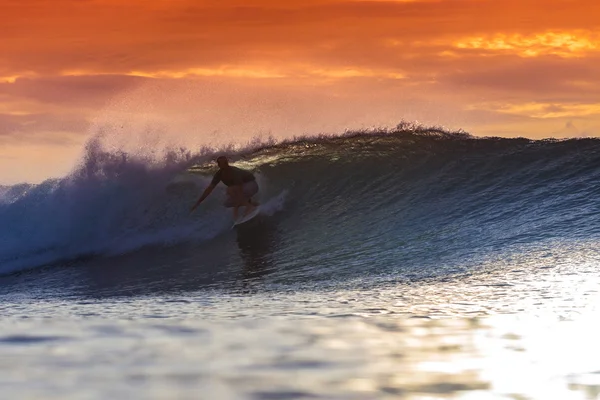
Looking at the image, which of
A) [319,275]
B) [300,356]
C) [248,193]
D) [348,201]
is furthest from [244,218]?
[300,356]

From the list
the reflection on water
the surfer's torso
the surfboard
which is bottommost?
the reflection on water

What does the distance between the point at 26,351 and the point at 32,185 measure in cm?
1226

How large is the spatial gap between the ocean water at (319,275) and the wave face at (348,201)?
2.0 inches

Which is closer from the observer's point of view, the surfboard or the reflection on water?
the reflection on water

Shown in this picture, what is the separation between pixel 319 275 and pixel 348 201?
4.85 metres

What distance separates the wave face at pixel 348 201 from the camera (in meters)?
10.8

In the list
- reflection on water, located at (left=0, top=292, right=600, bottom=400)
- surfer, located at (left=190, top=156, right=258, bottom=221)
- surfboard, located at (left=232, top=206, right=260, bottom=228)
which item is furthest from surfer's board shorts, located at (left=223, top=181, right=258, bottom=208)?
reflection on water, located at (left=0, top=292, right=600, bottom=400)

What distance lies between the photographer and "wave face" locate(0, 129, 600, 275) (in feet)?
35.4

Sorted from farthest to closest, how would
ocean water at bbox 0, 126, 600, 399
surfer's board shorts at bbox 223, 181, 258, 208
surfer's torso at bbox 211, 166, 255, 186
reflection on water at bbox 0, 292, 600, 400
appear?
surfer's board shorts at bbox 223, 181, 258, 208 → surfer's torso at bbox 211, 166, 255, 186 → ocean water at bbox 0, 126, 600, 399 → reflection on water at bbox 0, 292, 600, 400

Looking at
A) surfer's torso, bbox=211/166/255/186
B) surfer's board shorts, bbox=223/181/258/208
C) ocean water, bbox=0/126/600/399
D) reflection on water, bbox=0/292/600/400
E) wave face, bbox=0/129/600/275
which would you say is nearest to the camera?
reflection on water, bbox=0/292/600/400

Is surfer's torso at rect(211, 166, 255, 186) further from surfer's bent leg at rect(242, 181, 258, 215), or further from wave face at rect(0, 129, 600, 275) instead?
wave face at rect(0, 129, 600, 275)

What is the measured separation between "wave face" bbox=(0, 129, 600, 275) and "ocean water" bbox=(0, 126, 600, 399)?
0.17 ft

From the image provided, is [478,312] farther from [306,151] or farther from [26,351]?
[306,151]

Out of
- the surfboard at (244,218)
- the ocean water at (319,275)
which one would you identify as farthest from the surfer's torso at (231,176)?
the ocean water at (319,275)
